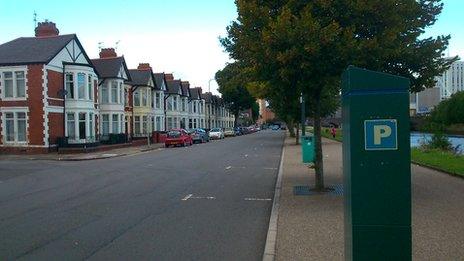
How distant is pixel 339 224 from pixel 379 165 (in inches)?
191

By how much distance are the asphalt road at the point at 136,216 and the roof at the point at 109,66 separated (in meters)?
24.2

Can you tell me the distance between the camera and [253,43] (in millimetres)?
11602

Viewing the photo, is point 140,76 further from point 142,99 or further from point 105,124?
point 105,124

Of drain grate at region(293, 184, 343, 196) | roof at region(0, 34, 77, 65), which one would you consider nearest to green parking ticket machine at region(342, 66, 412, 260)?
drain grate at region(293, 184, 343, 196)

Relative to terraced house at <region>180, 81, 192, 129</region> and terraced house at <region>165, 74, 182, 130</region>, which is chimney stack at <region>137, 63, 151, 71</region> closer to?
terraced house at <region>165, 74, 182, 130</region>

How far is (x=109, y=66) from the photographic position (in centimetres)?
4325

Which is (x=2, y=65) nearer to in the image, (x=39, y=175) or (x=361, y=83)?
(x=39, y=175)

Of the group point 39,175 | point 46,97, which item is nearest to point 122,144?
point 46,97

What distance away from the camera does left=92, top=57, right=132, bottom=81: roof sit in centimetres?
4212

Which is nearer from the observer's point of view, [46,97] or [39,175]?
[39,175]

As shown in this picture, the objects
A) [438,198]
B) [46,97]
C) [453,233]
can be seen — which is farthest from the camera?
[46,97]

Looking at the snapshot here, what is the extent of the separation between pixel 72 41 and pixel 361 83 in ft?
114

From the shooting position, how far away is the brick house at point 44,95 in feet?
109

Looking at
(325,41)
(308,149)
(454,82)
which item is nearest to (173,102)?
(308,149)
